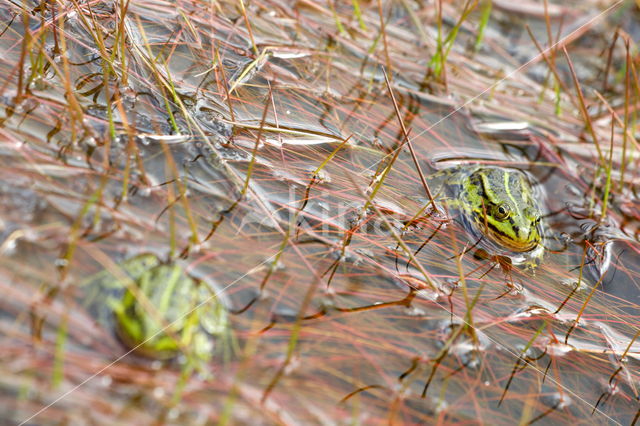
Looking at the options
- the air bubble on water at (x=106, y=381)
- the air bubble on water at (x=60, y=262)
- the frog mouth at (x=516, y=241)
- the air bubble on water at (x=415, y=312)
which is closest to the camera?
the air bubble on water at (x=106, y=381)

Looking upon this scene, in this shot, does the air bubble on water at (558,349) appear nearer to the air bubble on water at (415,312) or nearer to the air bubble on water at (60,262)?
the air bubble on water at (415,312)

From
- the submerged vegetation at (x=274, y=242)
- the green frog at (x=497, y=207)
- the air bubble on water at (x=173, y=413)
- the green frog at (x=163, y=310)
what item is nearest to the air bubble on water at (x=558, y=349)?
the submerged vegetation at (x=274, y=242)

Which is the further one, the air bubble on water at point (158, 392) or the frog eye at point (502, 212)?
the frog eye at point (502, 212)

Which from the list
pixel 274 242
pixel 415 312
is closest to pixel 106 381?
pixel 274 242

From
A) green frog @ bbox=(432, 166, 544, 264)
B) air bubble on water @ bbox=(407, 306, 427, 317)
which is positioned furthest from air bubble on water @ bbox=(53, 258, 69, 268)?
green frog @ bbox=(432, 166, 544, 264)

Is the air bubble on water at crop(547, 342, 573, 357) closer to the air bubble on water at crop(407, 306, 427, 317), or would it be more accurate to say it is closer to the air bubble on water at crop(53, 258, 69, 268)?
the air bubble on water at crop(407, 306, 427, 317)

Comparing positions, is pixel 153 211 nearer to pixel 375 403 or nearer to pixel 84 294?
pixel 84 294

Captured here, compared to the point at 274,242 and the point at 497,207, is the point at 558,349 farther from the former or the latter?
the point at 274,242
